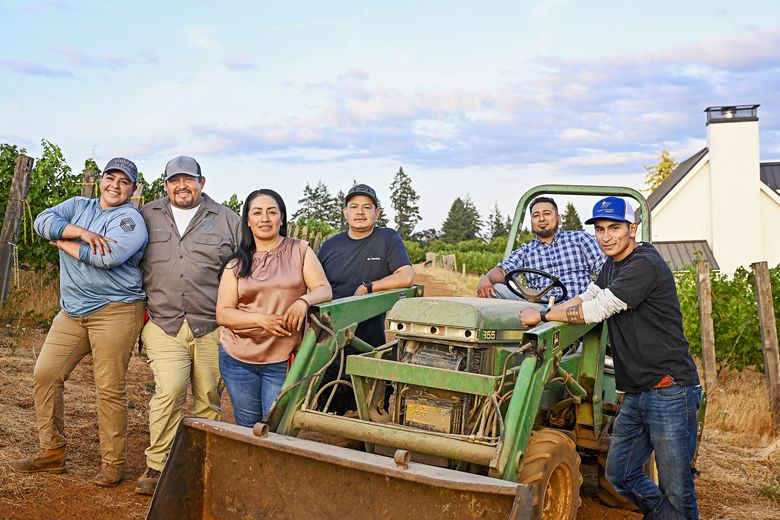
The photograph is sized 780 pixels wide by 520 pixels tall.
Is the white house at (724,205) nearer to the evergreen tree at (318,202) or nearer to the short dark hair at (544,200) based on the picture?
the short dark hair at (544,200)

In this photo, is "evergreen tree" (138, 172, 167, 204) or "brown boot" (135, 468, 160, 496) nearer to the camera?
"brown boot" (135, 468, 160, 496)

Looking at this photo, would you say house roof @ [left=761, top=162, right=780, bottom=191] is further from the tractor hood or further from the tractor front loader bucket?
the tractor front loader bucket

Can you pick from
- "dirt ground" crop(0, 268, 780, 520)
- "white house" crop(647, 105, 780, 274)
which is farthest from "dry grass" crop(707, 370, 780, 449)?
"white house" crop(647, 105, 780, 274)

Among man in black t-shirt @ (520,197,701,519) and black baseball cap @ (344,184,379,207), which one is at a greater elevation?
black baseball cap @ (344,184,379,207)

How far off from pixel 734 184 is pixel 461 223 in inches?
2486

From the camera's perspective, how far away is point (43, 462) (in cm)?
492

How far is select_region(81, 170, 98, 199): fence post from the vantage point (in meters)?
9.97

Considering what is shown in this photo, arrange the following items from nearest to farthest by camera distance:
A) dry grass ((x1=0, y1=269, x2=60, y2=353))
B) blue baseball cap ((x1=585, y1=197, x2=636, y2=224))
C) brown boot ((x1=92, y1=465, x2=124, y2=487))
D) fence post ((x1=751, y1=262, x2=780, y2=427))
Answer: blue baseball cap ((x1=585, y1=197, x2=636, y2=224)), brown boot ((x1=92, y1=465, x2=124, y2=487)), fence post ((x1=751, y1=262, x2=780, y2=427)), dry grass ((x1=0, y1=269, x2=60, y2=353))

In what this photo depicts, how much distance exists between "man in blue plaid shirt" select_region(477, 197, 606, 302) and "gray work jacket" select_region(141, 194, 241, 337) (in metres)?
1.79

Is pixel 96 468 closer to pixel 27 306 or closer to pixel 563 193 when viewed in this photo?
pixel 563 193

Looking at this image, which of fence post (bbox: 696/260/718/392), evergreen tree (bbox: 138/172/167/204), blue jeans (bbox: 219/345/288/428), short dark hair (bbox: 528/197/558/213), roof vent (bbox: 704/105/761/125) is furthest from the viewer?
roof vent (bbox: 704/105/761/125)

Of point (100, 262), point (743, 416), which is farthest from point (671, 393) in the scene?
point (743, 416)

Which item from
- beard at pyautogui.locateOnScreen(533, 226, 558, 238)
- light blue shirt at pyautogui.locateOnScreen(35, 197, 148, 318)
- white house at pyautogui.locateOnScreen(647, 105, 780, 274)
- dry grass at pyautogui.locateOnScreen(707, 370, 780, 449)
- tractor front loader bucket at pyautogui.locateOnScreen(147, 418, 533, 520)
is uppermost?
white house at pyautogui.locateOnScreen(647, 105, 780, 274)

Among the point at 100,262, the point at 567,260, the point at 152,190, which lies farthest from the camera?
the point at 152,190
